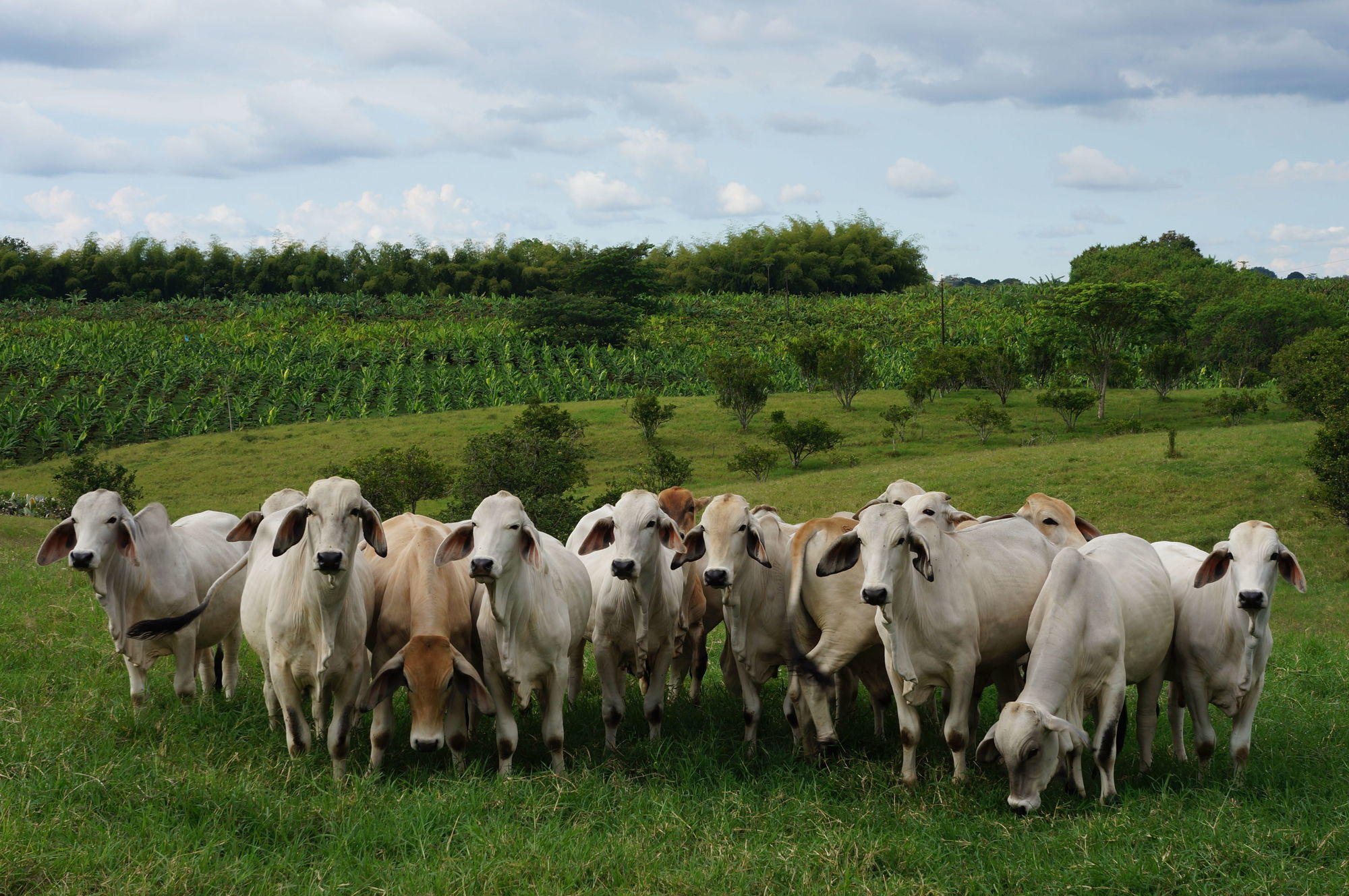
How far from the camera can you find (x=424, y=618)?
21.2 feet

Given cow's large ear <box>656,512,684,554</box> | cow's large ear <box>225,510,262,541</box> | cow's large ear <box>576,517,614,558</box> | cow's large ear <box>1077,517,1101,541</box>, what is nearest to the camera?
cow's large ear <box>656,512,684,554</box>

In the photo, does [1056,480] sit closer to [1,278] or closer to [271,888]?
[271,888]

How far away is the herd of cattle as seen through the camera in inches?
239

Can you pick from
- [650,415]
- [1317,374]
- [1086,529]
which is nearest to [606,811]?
[1086,529]

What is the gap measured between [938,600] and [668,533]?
1.74 metres

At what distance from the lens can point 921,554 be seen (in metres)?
6.20

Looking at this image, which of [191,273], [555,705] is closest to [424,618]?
[555,705]

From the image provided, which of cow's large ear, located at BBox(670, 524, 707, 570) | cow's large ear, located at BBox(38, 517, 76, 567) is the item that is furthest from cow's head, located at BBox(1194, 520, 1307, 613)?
cow's large ear, located at BBox(38, 517, 76, 567)

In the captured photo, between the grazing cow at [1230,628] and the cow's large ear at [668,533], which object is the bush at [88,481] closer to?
the cow's large ear at [668,533]

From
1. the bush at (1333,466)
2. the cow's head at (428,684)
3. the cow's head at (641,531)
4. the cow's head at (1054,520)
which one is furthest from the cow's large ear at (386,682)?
the bush at (1333,466)

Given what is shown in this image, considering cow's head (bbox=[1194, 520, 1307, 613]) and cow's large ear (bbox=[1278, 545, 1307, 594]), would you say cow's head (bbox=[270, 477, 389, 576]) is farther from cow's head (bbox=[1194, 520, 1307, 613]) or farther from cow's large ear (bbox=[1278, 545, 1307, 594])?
cow's large ear (bbox=[1278, 545, 1307, 594])

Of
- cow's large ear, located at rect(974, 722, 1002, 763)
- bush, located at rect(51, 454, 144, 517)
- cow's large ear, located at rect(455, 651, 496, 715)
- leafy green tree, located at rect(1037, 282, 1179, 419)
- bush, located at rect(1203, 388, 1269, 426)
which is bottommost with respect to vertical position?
bush, located at rect(51, 454, 144, 517)

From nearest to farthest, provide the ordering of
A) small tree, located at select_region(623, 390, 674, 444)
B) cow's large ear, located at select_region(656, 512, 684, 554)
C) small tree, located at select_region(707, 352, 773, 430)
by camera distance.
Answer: cow's large ear, located at select_region(656, 512, 684, 554)
small tree, located at select_region(623, 390, 674, 444)
small tree, located at select_region(707, 352, 773, 430)

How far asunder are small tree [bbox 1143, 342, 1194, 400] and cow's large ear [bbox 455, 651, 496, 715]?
34483 millimetres
